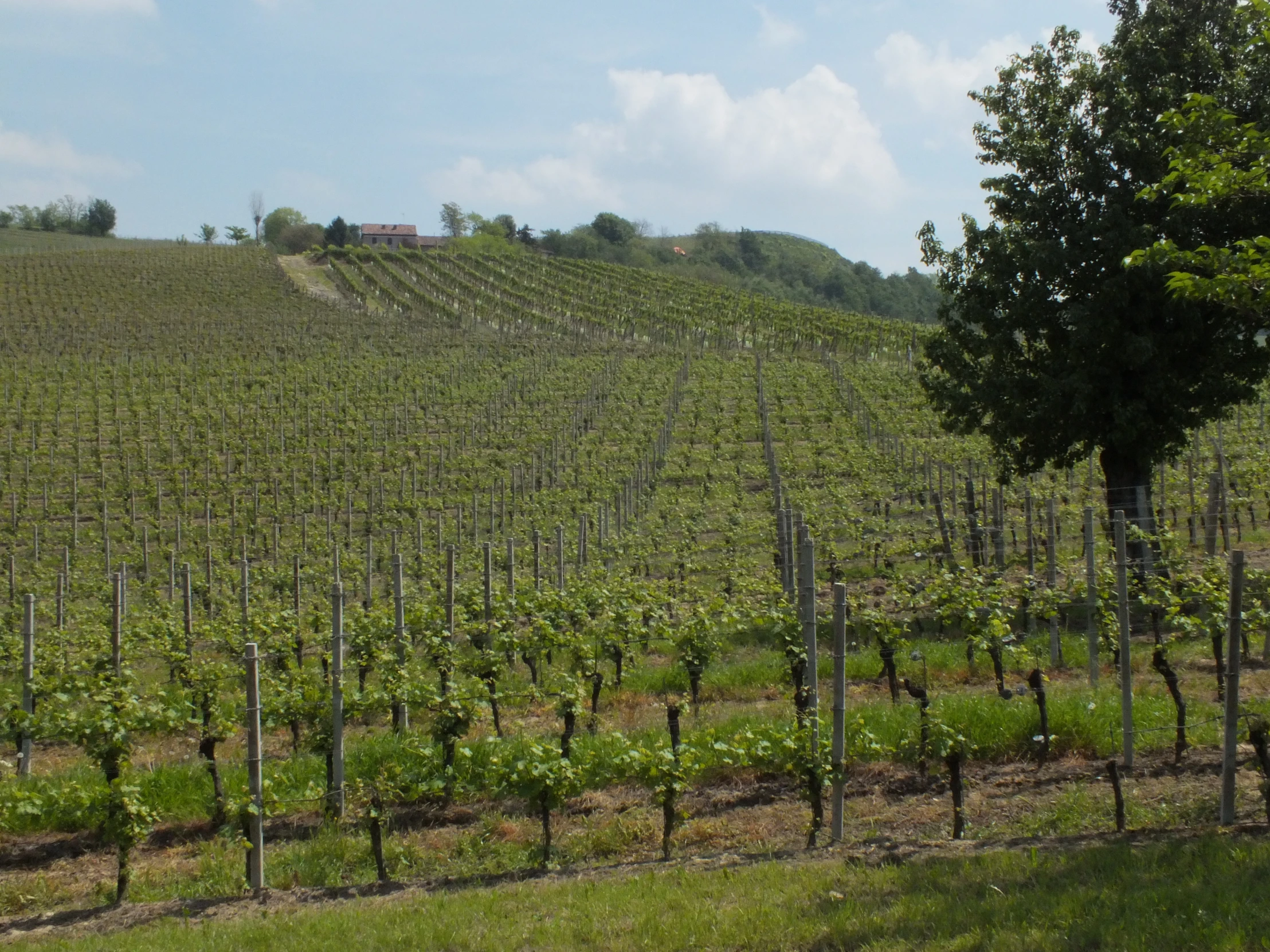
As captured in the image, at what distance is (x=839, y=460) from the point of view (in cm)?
2691

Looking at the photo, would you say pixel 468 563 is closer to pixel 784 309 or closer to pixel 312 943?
pixel 312 943

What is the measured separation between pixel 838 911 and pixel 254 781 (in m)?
3.74

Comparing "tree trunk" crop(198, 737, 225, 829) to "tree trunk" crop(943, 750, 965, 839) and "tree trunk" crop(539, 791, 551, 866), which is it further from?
"tree trunk" crop(943, 750, 965, 839)

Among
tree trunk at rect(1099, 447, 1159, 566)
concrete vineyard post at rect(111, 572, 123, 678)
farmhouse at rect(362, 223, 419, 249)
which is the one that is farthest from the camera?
farmhouse at rect(362, 223, 419, 249)

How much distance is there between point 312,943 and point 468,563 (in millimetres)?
12226

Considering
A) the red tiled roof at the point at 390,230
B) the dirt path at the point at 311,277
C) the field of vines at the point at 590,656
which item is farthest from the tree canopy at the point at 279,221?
the field of vines at the point at 590,656

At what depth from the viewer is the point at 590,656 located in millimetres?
10094

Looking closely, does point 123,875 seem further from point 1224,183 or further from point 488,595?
point 1224,183

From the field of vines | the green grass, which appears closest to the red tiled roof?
the green grass

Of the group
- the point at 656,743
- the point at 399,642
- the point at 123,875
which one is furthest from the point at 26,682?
the point at 656,743

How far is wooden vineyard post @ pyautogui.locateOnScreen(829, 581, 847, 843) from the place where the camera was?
679cm

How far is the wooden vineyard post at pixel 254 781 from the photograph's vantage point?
21.9 feet

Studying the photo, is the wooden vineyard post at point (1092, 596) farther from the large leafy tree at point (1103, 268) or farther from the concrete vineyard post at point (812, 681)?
the large leafy tree at point (1103, 268)

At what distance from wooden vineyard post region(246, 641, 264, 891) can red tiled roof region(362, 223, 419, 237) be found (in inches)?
5465
